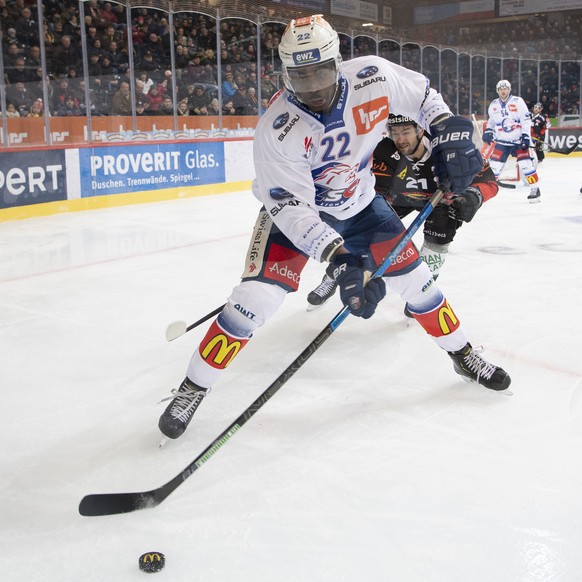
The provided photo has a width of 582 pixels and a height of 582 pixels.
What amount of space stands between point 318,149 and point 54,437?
44.3 inches

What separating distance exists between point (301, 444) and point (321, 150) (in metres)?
0.83

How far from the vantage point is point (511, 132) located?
301 inches

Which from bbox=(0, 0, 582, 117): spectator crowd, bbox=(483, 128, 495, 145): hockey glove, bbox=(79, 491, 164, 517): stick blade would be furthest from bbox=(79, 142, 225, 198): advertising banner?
bbox=(79, 491, 164, 517): stick blade

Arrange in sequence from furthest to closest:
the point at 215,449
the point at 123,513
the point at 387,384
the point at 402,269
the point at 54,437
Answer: the point at 387,384
the point at 402,269
the point at 54,437
the point at 215,449
the point at 123,513

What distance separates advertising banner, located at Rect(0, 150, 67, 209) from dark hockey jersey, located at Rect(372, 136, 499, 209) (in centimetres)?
415

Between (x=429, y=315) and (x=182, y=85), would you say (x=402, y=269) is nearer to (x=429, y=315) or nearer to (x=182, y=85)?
(x=429, y=315)

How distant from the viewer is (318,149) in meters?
1.99

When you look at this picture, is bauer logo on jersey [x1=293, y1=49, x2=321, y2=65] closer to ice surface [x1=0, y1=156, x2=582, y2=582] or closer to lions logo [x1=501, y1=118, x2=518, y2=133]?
ice surface [x1=0, y1=156, x2=582, y2=582]

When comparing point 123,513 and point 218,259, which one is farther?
point 218,259

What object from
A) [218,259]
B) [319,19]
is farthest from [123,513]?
[218,259]

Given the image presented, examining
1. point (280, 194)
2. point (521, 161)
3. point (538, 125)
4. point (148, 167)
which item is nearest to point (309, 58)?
point (280, 194)


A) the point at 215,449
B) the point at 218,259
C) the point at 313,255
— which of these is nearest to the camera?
the point at 215,449

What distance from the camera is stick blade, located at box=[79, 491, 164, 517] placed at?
1614mm

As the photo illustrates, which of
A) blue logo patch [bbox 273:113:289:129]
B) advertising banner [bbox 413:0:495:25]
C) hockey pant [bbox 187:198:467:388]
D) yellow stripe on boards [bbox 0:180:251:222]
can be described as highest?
advertising banner [bbox 413:0:495:25]
